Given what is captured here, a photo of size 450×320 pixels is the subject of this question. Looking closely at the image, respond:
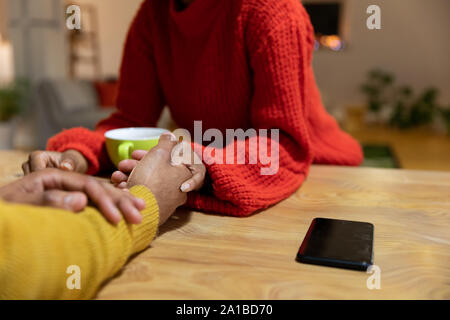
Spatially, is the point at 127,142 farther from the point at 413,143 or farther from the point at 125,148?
the point at 413,143

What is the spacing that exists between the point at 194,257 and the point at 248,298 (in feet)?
0.31

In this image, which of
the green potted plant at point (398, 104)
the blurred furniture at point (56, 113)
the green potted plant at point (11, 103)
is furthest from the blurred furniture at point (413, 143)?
the green potted plant at point (11, 103)

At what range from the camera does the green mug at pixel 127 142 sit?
0.63 m

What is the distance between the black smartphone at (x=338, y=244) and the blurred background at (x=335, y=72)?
2458 mm

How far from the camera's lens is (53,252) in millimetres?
318

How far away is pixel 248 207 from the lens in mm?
540

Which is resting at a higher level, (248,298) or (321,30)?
(321,30)

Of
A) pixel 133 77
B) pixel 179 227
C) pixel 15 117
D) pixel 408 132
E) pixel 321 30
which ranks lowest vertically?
pixel 408 132

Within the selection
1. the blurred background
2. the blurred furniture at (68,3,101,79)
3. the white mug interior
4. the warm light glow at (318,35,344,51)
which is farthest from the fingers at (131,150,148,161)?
the blurred furniture at (68,3,101,79)

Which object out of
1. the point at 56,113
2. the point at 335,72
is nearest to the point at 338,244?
the point at 56,113

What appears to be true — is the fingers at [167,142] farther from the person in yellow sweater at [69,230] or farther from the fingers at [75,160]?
the fingers at [75,160]

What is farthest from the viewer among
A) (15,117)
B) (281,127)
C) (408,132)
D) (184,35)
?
(408,132)
